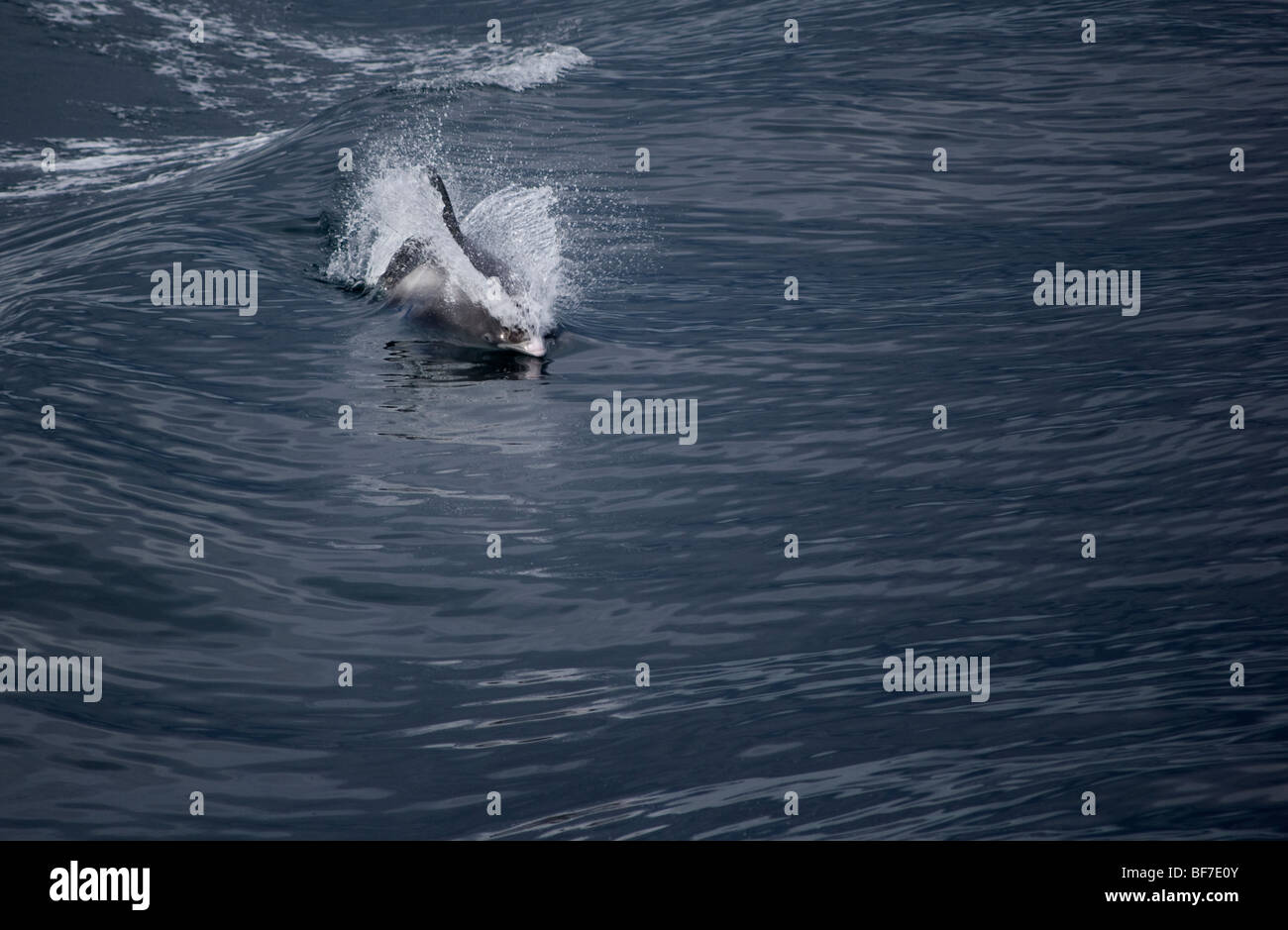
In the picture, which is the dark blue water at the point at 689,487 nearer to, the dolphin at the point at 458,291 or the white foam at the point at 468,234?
the white foam at the point at 468,234

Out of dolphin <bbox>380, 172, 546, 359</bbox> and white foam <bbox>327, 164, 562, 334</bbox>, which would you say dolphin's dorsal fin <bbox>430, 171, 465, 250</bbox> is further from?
white foam <bbox>327, 164, 562, 334</bbox>

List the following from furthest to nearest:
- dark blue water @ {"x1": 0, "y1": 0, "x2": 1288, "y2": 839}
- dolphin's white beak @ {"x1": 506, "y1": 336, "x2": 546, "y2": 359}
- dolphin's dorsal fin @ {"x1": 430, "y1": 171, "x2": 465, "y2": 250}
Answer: dolphin's dorsal fin @ {"x1": 430, "y1": 171, "x2": 465, "y2": 250} < dolphin's white beak @ {"x1": 506, "y1": 336, "x2": 546, "y2": 359} < dark blue water @ {"x1": 0, "y1": 0, "x2": 1288, "y2": 839}

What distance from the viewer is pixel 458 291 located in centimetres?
1403

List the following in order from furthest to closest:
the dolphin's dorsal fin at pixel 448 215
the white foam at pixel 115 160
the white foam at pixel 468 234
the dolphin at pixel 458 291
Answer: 1. the white foam at pixel 115 160
2. the dolphin's dorsal fin at pixel 448 215
3. the white foam at pixel 468 234
4. the dolphin at pixel 458 291

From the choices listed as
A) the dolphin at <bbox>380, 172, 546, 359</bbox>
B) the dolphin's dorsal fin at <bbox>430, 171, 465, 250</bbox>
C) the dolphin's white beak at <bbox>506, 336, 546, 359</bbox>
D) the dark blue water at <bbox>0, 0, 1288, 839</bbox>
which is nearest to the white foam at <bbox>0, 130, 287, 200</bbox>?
the dark blue water at <bbox>0, 0, 1288, 839</bbox>

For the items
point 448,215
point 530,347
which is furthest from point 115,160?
point 530,347

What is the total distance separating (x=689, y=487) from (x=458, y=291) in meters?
4.55

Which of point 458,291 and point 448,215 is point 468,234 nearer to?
point 448,215

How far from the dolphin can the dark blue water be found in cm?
35

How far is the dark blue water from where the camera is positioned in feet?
Result: 24.6

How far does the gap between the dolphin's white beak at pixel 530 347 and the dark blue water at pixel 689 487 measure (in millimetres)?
168

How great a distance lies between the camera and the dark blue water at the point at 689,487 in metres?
7.51

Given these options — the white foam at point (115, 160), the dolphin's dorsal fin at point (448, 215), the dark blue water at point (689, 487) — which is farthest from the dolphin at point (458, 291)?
the white foam at point (115, 160)

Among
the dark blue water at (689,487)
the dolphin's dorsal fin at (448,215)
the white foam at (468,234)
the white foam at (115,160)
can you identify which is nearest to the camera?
the dark blue water at (689,487)
